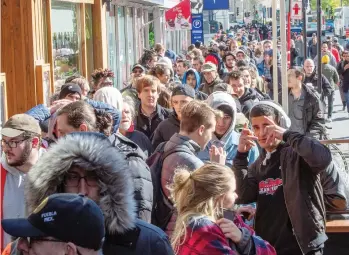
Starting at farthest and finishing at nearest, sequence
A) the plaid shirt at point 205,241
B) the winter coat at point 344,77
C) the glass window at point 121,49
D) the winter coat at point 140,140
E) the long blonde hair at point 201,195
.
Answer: the winter coat at point 344,77, the glass window at point 121,49, the winter coat at point 140,140, the long blonde hair at point 201,195, the plaid shirt at point 205,241

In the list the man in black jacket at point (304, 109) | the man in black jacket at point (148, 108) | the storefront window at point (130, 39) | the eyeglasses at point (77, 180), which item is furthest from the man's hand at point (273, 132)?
the storefront window at point (130, 39)

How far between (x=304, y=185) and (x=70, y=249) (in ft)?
10.8

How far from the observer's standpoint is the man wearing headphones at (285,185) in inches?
236

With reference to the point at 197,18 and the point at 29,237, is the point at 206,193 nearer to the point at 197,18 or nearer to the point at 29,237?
the point at 29,237

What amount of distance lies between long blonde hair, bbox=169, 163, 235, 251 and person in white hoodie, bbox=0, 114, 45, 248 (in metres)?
1.50

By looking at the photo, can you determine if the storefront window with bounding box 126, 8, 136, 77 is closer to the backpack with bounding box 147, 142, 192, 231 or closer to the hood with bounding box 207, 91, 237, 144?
the hood with bounding box 207, 91, 237, 144

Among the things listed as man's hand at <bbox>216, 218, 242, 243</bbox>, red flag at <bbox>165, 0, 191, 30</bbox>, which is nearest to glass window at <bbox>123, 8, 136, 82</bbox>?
red flag at <bbox>165, 0, 191, 30</bbox>

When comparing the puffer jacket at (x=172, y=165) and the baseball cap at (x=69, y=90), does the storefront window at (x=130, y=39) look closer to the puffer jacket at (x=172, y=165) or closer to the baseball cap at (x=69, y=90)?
the baseball cap at (x=69, y=90)

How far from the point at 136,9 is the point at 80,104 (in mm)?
23801

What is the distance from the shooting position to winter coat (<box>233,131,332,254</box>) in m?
5.93

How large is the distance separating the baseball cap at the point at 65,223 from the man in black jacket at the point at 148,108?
643 cm

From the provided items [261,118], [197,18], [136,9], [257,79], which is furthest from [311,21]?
[261,118]

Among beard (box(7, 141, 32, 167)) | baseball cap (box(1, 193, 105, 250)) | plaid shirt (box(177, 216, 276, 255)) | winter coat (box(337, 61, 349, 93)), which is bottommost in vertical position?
winter coat (box(337, 61, 349, 93))

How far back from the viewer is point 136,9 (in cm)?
2902
